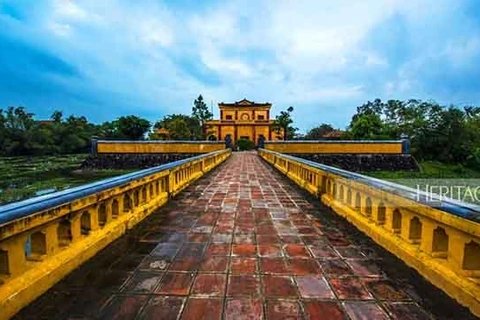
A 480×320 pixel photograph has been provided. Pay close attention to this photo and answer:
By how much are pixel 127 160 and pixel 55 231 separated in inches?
876

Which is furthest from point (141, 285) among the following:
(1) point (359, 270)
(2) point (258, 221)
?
(2) point (258, 221)

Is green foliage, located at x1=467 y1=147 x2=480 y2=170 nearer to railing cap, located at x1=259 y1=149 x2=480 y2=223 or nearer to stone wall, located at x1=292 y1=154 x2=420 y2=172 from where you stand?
stone wall, located at x1=292 y1=154 x2=420 y2=172

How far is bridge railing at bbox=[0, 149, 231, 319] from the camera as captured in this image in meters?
1.83

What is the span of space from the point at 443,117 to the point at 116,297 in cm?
3390

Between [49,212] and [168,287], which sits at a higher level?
[49,212]

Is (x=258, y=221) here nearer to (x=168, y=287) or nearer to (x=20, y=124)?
(x=168, y=287)

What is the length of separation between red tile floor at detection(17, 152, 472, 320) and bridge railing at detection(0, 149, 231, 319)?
11cm

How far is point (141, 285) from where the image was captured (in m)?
2.19

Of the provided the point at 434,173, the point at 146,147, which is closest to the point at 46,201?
the point at 146,147

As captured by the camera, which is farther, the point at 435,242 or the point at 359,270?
the point at 359,270

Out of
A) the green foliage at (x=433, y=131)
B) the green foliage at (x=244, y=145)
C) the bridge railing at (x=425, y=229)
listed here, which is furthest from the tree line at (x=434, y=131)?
the bridge railing at (x=425, y=229)

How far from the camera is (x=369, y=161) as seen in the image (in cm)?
2283

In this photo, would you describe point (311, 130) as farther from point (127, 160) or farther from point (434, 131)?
point (127, 160)

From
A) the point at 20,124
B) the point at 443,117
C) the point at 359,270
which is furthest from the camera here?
the point at 20,124
